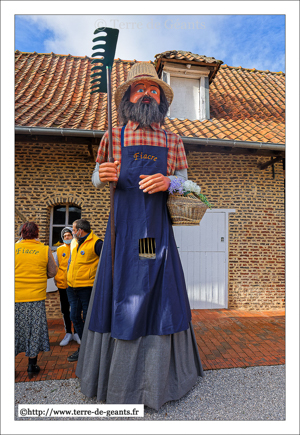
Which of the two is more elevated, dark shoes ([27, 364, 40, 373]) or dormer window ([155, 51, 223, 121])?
dormer window ([155, 51, 223, 121])

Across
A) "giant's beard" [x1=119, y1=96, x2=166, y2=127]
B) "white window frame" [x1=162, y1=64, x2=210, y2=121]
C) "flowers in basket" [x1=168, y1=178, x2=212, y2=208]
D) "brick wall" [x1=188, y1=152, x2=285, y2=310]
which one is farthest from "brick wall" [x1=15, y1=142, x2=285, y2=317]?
"flowers in basket" [x1=168, y1=178, x2=212, y2=208]

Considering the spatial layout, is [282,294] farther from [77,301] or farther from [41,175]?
[41,175]

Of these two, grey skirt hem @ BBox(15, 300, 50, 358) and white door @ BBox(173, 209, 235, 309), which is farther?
white door @ BBox(173, 209, 235, 309)

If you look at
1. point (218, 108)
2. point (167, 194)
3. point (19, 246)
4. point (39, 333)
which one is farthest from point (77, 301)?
point (218, 108)

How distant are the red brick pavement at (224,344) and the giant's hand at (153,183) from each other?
235cm

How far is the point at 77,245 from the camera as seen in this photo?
11.5 ft

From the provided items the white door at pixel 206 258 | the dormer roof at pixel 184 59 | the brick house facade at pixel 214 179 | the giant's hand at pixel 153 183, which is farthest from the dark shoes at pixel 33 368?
the dormer roof at pixel 184 59

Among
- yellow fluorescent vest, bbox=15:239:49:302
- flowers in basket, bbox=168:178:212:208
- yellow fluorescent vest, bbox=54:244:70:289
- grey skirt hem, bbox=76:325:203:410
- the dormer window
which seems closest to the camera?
grey skirt hem, bbox=76:325:203:410

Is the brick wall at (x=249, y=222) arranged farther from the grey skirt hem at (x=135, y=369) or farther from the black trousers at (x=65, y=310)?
the grey skirt hem at (x=135, y=369)

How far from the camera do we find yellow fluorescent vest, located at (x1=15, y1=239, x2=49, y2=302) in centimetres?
291

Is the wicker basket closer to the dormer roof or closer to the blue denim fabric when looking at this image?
the blue denim fabric

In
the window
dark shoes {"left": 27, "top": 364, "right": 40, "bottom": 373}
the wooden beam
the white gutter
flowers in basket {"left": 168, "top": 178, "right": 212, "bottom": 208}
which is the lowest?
dark shoes {"left": 27, "top": 364, "right": 40, "bottom": 373}

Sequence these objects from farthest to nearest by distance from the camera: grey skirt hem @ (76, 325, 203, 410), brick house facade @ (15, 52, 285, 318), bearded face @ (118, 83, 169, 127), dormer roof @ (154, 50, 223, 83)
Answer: dormer roof @ (154, 50, 223, 83)
brick house facade @ (15, 52, 285, 318)
bearded face @ (118, 83, 169, 127)
grey skirt hem @ (76, 325, 203, 410)

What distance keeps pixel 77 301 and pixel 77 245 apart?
2.56 feet
